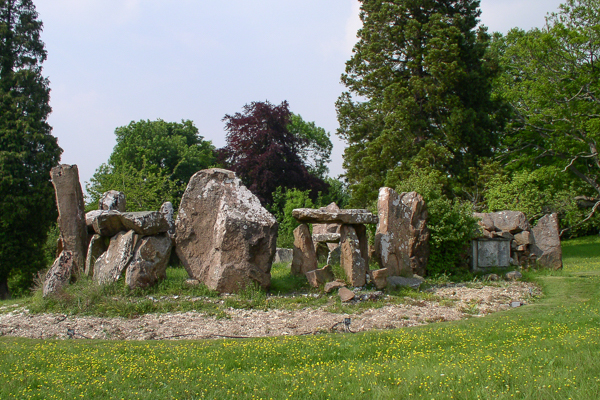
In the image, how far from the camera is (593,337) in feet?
22.0

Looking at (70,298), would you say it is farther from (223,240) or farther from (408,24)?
(408,24)

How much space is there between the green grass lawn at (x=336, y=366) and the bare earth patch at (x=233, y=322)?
2.70ft

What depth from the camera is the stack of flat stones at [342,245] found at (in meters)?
12.7

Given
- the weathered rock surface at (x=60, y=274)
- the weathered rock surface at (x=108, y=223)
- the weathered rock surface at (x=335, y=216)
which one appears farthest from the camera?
the weathered rock surface at (x=335, y=216)

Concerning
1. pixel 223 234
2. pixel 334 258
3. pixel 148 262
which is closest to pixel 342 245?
pixel 334 258

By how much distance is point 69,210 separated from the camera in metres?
13.0

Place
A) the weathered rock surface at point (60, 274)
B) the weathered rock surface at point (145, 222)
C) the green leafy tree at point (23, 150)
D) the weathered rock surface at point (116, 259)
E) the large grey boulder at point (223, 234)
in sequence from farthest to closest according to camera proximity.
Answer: the green leafy tree at point (23, 150), the large grey boulder at point (223, 234), the weathered rock surface at point (145, 222), the weathered rock surface at point (116, 259), the weathered rock surface at point (60, 274)

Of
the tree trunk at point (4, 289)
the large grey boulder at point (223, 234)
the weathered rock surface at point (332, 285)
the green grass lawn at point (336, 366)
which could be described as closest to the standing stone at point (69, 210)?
the large grey boulder at point (223, 234)

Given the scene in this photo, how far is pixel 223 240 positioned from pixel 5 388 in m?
7.20

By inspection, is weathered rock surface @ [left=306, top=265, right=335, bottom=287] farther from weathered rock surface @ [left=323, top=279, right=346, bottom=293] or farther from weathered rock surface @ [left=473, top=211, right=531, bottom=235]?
weathered rock surface @ [left=473, top=211, right=531, bottom=235]

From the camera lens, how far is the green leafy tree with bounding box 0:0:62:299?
19469mm

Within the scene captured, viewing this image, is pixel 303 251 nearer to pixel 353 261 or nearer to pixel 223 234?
pixel 353 261

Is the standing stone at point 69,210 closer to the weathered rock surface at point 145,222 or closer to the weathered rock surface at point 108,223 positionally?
the weathered rock surface at point 108,223

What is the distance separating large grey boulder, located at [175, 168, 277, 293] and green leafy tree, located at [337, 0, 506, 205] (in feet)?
49.7
